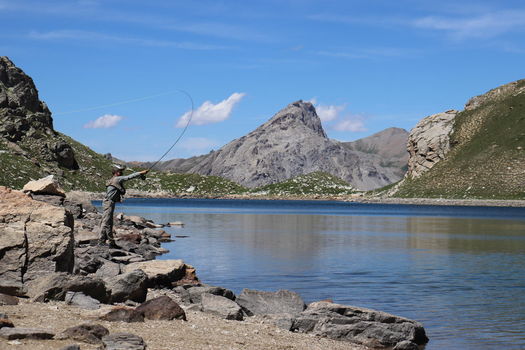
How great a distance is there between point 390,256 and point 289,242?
1265cm

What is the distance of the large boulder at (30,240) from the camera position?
1711cm

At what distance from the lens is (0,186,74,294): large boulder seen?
17.1 meters

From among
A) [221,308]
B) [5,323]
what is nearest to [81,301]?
[5,323]

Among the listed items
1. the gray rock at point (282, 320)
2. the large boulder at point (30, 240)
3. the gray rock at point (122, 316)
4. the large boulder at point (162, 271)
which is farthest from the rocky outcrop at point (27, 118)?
the gray rock at point (122, 316)

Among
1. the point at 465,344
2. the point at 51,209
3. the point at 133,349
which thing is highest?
the point at 51,209

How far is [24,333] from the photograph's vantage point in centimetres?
1198

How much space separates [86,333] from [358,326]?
7889 mm

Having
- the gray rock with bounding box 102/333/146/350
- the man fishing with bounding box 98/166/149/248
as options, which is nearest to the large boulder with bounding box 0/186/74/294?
the gray rock with bounding box 102/333/146/350

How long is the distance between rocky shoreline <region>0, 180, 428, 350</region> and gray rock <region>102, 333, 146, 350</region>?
0.02 metres

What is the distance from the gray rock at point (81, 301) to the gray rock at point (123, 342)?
3.36m

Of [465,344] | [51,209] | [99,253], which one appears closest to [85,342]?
[51,209]

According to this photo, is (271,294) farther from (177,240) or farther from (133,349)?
(177,240)

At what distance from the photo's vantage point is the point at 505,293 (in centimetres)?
2750

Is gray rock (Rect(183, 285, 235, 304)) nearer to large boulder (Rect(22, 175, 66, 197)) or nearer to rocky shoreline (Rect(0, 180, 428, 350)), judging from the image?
rocky shoreline (Rect(0, 180, 428, 350))
